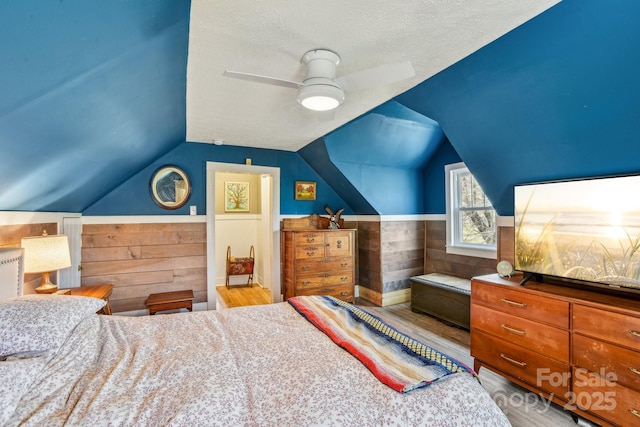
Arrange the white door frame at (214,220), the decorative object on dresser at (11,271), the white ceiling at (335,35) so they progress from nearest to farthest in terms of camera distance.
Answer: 1. the white ceiling at (335,35)
2. the decorative object on dresser at (11,271)
3. the white door frame at (214,220)

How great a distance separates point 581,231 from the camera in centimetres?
208

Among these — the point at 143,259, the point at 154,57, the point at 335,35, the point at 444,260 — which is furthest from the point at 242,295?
the point at 335,35

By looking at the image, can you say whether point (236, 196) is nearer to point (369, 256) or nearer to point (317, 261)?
point (317, 261)

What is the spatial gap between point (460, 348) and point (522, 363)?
91 cm

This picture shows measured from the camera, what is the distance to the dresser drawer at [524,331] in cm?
195

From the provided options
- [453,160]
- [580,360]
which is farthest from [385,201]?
[580,360]

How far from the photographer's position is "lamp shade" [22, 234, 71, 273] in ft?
6.94

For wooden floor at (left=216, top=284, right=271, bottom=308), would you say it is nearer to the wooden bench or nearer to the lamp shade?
the wooden bench

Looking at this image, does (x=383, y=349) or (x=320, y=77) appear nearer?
(x=383, y=349)

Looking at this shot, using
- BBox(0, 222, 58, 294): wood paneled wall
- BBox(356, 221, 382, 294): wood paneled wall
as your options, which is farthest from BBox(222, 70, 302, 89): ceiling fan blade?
BBox(356, 221, 382, 294): wood paneled wall

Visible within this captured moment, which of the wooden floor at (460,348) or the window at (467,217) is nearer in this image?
the wooden floor at (460,348)

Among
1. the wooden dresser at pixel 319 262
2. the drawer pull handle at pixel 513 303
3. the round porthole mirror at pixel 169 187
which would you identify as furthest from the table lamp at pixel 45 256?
the drawer pull handle at pixel 513 303

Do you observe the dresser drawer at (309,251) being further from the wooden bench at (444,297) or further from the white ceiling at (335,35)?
the white ceiling at (335,35)

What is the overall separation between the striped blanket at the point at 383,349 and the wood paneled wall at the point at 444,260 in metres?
2.38
